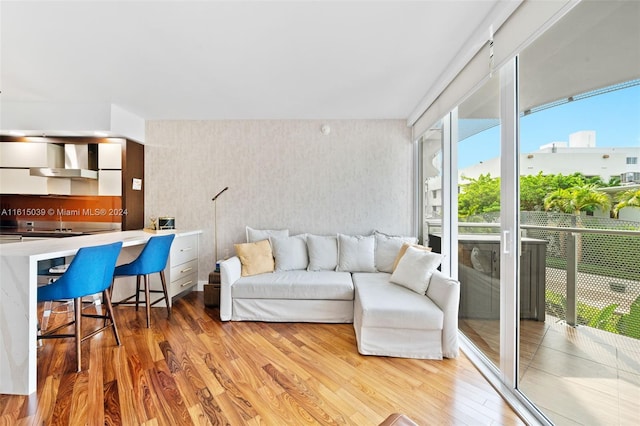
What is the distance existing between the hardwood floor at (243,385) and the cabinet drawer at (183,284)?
676 mm

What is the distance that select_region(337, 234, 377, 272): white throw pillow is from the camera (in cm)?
306

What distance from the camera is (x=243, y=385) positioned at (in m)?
1.69

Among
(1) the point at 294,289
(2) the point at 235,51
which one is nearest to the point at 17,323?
(1) the point at 294,289

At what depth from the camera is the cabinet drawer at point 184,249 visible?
9.98ft

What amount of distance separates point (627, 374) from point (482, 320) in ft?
3.78

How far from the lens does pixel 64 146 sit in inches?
135

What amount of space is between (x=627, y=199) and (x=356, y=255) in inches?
90.1

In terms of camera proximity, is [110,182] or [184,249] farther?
[110,182]

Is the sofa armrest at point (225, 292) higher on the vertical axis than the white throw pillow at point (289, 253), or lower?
lower

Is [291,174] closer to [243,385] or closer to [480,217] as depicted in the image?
[480,217]

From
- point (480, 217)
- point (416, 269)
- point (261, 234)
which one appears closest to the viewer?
point (480, 217)

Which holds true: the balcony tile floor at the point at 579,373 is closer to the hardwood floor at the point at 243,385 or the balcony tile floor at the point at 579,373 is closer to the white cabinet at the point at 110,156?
the hardwood floor at the point at 243,385

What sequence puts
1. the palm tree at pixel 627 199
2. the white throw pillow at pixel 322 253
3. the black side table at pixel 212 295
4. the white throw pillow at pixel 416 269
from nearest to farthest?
1. the palm tree at pixel 627 199
2. the white throw pillow at pixel 416 269
3. the black side table at pixel 212 295
4. the white throw pillow at pixel 322 253

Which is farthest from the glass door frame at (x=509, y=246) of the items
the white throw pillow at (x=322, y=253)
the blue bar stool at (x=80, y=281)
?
the blue bar stool at (x=80, y=281)
